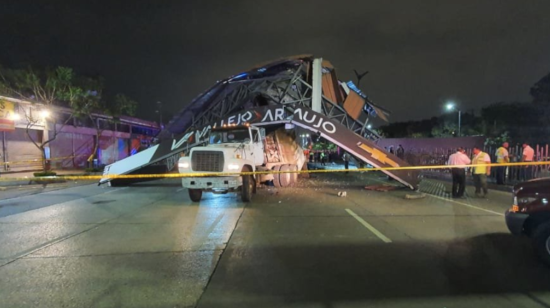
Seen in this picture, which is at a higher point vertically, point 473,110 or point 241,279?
point 473,110

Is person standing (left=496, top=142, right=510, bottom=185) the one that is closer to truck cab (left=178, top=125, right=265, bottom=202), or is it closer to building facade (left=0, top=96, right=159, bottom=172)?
truck cab (left=178, top=125, right=265, bottom=202)

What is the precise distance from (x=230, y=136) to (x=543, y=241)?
9.87m

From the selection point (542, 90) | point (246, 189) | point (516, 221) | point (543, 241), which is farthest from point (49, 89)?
point (542, 90)

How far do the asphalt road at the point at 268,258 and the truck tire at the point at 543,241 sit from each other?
17 cm

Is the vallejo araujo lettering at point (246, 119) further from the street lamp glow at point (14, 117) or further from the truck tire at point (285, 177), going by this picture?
the street lamp glow at point (14, 117)

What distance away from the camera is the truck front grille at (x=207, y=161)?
1110cm

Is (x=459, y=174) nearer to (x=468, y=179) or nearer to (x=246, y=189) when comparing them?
(x=468, y=179)

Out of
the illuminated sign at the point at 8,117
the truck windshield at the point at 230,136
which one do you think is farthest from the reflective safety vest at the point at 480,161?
the illuminated sign at the point at 8,117

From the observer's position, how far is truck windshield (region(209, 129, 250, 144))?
42.1ft

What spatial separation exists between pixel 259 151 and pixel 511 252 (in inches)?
361

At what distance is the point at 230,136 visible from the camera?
510 inches

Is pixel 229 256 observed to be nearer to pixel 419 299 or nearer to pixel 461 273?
pixel 419 299

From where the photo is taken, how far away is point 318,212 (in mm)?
9555

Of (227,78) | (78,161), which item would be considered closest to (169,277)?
(227,78)
